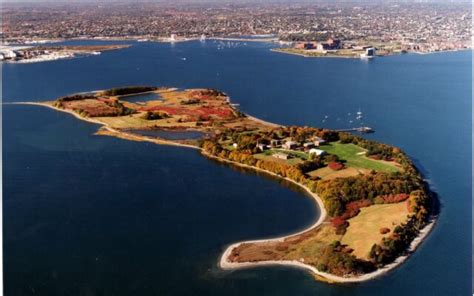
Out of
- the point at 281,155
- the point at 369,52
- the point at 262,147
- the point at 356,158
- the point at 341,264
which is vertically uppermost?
the point at 369,52

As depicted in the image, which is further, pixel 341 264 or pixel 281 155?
pixel 281 155

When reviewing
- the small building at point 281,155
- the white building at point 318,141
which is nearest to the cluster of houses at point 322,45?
the white building at point 318,141

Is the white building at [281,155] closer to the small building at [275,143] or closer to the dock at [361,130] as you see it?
the small building at [275,143]

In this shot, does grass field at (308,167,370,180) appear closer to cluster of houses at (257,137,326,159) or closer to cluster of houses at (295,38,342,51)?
cluster of houses at (257,137,326,159)

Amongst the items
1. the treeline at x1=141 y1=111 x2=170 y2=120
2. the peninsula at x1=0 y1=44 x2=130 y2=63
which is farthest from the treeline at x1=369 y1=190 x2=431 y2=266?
the peninsula at x1=0 y1=44 x2=130 y2=63

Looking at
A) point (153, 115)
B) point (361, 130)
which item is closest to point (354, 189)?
point (361, 130)

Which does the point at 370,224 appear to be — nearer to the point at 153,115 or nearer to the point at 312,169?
the point at 312,169
